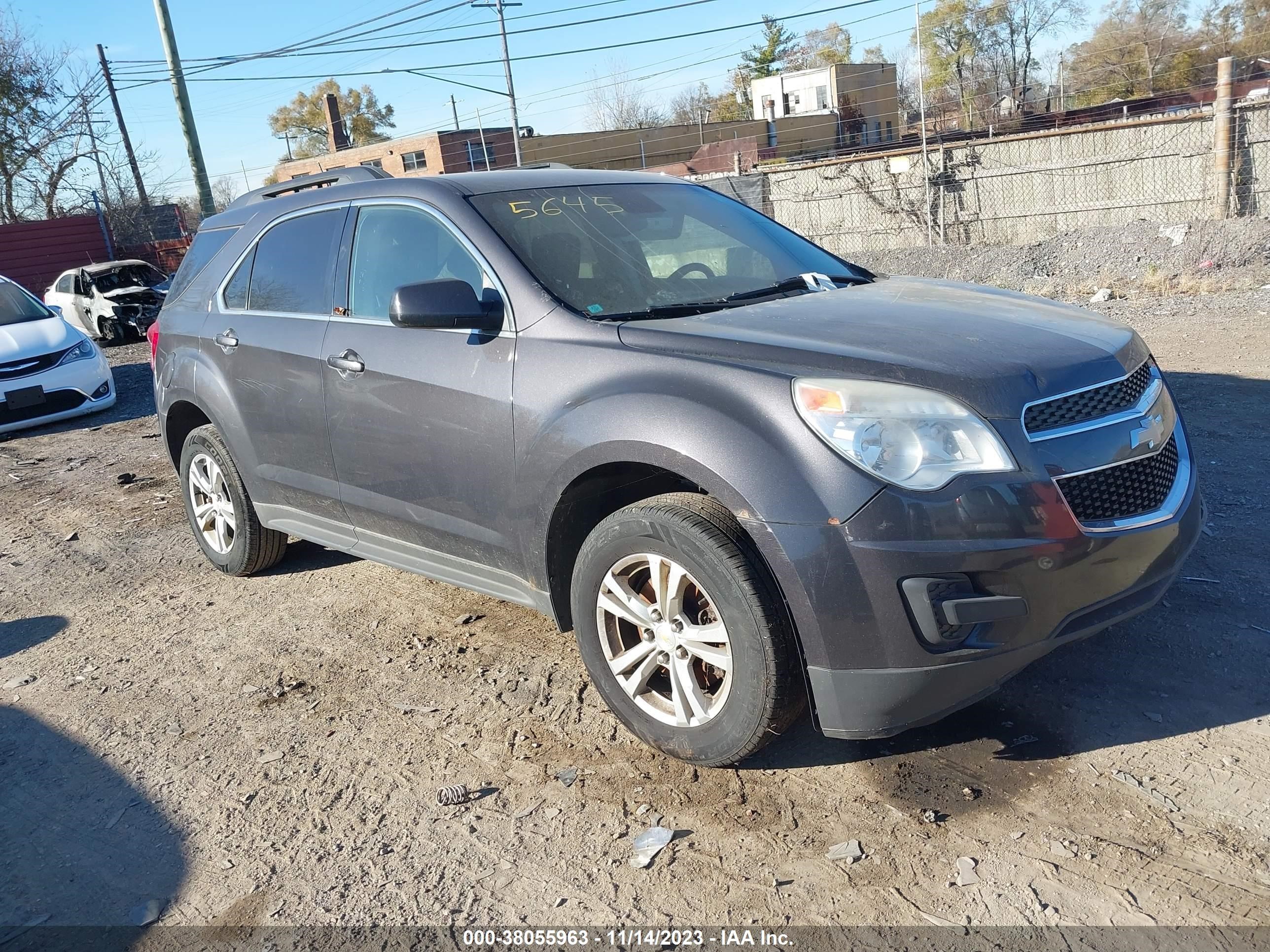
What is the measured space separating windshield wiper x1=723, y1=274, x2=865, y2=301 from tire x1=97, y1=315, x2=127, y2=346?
1760cm

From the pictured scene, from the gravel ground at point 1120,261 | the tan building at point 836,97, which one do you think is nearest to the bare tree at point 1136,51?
the tan building at point 836,97

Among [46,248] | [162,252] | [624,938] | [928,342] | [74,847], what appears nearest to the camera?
[624,938]

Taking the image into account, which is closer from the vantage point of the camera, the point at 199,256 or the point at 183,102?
the point at 199,256

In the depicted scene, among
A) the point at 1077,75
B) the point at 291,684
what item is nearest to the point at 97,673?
the point at 291,684

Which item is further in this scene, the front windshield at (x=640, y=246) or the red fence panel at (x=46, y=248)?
the red fence panel at (x=46, y=248)

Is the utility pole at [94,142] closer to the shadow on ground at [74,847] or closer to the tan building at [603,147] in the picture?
the tan building at [603,147]

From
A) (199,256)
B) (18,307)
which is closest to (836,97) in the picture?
(18,307)

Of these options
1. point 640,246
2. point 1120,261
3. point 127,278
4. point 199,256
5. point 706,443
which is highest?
point 199,256

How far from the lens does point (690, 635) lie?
9.89ft

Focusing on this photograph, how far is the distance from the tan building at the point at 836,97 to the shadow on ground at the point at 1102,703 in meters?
46.5

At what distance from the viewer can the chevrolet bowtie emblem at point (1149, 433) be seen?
2906 mm

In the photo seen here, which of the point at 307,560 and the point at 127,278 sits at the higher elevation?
the point at 127,278

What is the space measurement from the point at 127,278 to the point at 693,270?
18.9 metres

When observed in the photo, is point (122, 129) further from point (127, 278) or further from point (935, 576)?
point (935, 576)
